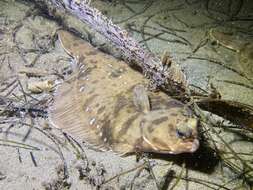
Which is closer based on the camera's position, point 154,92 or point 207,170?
point 207,170

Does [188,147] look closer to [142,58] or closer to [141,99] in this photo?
[141,99]

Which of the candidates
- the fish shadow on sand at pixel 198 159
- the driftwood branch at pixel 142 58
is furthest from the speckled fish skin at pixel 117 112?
the fish shadow on sand at pixel 198 159

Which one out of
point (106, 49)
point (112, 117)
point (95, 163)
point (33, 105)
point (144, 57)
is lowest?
point (95, 163)

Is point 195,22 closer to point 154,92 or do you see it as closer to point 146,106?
point 154,92

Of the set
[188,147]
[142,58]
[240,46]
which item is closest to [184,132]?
[188,147]

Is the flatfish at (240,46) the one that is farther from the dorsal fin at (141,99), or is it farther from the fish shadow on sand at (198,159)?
the dorsal fin at (141,99)

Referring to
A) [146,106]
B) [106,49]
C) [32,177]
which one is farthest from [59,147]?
[106,49]

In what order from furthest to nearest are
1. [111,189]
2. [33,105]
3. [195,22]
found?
1. [195,22]
2. [33,105]
3. [111,189]
